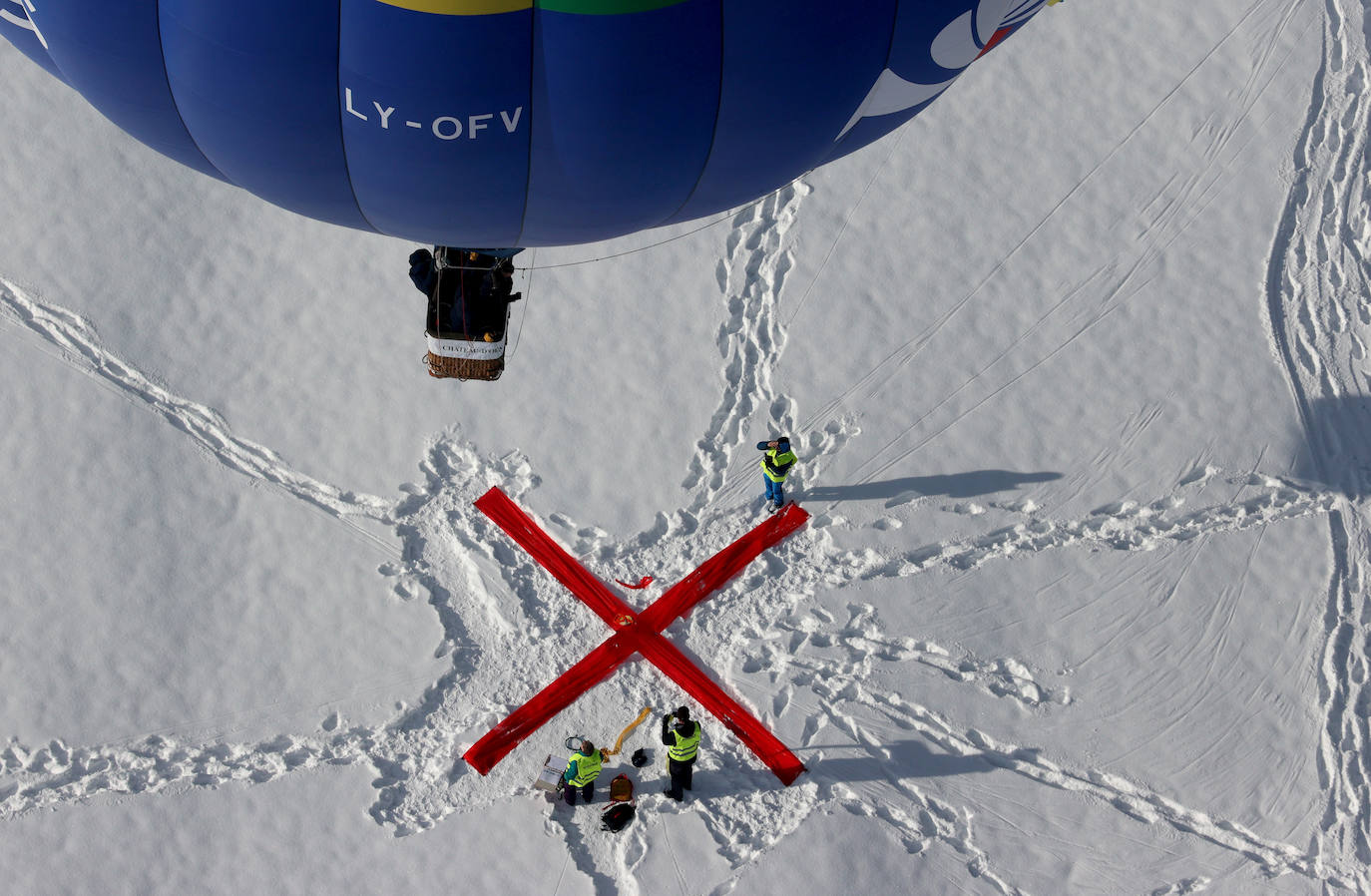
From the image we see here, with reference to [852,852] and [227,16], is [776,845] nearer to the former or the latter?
[852,852]

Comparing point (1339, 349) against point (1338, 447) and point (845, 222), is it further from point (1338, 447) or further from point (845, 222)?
point (845, 222)

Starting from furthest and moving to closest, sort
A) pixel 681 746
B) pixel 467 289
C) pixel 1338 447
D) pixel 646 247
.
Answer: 1. pixel 646 247
2. pixel 1338 447
3. pixel 681 746
4. pixel 467 289

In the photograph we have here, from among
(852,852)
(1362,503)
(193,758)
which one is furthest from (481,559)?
(1362,503)

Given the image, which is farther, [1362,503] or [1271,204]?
[1271,204]

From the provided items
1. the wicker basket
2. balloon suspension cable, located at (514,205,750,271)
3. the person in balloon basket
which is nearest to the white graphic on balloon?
the person in balloon basket

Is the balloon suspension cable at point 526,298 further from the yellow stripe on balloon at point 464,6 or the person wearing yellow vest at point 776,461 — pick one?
the yellow stripe on balloon at point 464,6

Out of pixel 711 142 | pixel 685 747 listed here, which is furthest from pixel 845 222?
pixel 685 747
